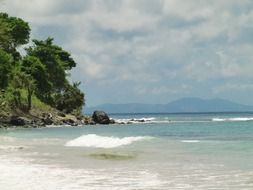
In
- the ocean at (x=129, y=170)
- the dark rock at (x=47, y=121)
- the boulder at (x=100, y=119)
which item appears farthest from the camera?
the boulder at (x=100, y=119)

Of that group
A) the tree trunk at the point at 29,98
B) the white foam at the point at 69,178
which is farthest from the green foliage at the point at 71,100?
the white foam at the point at 69,178

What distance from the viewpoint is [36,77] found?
3265 inches

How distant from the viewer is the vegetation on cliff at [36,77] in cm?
7725

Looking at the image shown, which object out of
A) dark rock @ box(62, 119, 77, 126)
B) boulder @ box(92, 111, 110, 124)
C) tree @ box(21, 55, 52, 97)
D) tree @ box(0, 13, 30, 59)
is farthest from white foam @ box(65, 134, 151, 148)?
tree @ box(0, 13, 30, 59)

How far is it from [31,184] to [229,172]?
7.01 metres

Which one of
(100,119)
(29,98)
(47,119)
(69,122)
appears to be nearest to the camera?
(47,119)

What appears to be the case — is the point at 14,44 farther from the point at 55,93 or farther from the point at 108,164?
the point at 108,164

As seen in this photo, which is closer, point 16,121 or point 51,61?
point 16,121

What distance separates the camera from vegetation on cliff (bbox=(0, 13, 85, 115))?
77250mm

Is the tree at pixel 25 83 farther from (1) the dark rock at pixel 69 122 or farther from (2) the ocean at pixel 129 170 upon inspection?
(2) the ocean at pixel 129 170

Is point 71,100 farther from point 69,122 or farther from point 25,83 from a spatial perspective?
point 25,83

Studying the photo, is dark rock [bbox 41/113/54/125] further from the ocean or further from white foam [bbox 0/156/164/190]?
white foam [bbox 0/156/164/190]

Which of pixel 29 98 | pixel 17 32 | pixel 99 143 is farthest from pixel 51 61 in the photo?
pixel 99 143

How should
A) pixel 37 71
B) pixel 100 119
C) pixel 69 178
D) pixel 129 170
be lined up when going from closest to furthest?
1. pixel 69 178
2. pixel 129 170
3. pixel 37 71
4. pixel 100 119
